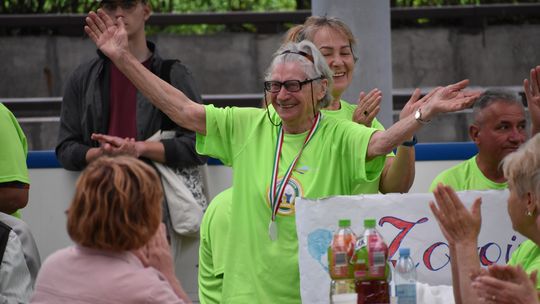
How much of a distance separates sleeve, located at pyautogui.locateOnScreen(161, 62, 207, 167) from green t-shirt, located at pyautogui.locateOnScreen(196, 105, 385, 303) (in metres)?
1.66

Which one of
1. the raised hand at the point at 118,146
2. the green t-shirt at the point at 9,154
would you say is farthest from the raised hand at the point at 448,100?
the green t-shirt at the point at 9,154

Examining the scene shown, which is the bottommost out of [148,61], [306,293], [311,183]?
[306,293]

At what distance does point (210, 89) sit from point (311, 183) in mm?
6067

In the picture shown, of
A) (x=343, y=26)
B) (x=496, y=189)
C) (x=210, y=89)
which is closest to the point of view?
(x=496, y=189)

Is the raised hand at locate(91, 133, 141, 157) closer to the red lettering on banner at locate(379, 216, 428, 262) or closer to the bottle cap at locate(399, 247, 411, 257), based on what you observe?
the red lettering on banner at locate(379, 216, 428, 262)

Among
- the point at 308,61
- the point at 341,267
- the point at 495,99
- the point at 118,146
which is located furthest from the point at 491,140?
Answer: the point at 118,146

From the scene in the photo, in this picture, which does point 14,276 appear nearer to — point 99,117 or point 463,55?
point 99,117

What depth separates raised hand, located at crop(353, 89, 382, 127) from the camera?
707 cm

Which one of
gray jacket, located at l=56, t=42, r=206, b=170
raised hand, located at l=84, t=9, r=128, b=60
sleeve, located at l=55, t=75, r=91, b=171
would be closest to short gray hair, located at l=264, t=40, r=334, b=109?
raised hand, located at l=84, t=9, r=128, b=60

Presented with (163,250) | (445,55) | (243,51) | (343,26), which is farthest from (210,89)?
(163,250)

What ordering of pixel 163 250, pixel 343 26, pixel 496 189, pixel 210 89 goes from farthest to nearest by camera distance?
pixel 210 89 < pixel 343 26 < pixel 496 189 < pixel 163 250

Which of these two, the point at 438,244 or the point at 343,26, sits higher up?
the point at 343,26

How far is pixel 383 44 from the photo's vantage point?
8750 mm

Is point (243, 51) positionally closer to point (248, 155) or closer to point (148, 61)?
point (148, 61)
